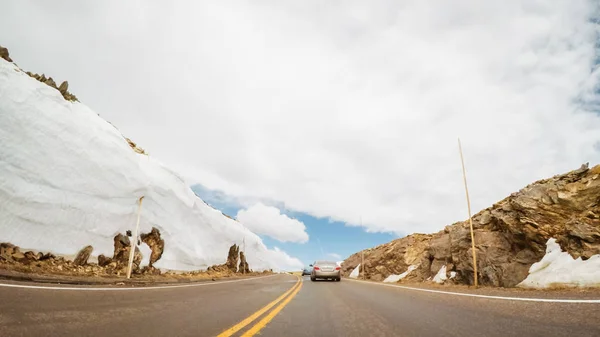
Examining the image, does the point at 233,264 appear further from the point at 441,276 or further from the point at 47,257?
the point at 47,257

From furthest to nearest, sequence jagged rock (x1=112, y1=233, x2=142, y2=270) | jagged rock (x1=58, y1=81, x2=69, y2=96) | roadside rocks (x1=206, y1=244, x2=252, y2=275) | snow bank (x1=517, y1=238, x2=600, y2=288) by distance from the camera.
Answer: roadside rocks (x1=206, y1=244, x2=252, y2=275)
jagged rock (x1=58, y1=81, x2=69, y2=96)
jagged rock (x1=112, y1=233, x2=142, y2=270)
snow bank (x1=517, y1=238, x2=600, y2=288)

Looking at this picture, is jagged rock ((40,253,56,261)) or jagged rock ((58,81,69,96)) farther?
jagged rock ((58,81,69,96))

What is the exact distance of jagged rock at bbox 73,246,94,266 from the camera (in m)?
19.4

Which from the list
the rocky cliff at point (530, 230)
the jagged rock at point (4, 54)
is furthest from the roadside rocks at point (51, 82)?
the rocky cliff at point (530, 230)

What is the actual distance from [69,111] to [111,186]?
22.9 feet

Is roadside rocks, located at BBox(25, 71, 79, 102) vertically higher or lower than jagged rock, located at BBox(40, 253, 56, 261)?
higher

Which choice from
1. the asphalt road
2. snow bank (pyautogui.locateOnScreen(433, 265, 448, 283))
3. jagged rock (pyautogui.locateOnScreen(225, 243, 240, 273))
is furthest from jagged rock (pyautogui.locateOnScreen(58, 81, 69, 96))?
snow bank (pyautogui.locateOnScreen(433, 265, 448, 283))

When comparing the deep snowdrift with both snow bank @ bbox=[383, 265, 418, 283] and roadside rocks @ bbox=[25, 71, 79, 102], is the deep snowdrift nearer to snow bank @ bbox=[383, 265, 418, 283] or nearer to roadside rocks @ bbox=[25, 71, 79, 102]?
roadside rocks @ bbox=[25, 71, 79, 102]

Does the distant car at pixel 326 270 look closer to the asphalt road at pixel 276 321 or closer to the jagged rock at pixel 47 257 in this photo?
the jagged rock at pixel 47 257

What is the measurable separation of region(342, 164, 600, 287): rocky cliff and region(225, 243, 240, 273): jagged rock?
1370 inches

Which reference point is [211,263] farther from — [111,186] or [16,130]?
[16,130]

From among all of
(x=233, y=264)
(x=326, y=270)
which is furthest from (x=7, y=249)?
(x=233, y=264)

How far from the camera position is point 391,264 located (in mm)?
40625

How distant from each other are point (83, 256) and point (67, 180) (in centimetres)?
550
